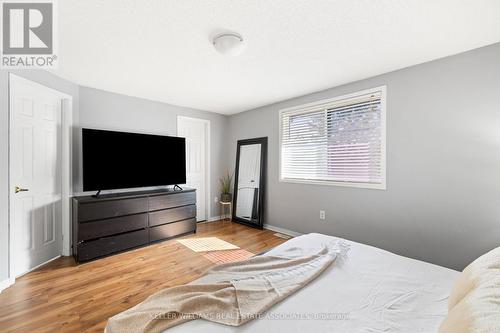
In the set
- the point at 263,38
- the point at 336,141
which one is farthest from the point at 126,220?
the point at 336,141

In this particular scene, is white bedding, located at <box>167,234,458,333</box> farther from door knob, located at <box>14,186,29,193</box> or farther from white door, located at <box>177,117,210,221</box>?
white door, located at <box>177,117,210,221</box>

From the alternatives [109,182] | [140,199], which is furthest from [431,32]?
[109,182]

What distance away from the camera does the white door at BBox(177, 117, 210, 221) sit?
14.6 feet

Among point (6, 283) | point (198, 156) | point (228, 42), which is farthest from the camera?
point (198, 156)

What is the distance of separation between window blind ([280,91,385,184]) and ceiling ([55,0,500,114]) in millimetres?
425

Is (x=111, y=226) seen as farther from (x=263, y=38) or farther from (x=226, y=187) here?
(x=263, y=38)

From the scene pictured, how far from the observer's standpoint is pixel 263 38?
198cm

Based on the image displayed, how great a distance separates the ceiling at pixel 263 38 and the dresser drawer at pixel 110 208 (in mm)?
1670

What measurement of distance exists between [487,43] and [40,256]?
5.36 m

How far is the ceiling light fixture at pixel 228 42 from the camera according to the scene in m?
1.91

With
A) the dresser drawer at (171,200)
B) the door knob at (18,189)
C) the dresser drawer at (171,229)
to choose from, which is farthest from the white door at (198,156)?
the door knob at (18,189)

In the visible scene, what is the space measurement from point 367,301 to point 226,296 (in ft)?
2.34

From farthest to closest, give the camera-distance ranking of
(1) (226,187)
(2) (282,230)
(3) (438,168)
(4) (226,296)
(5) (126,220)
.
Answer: (1) (226,187)
(2) (282,230)
(5) (126,220)
(3) (438,168)
(4) (226,296)

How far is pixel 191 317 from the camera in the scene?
0.95 metres
